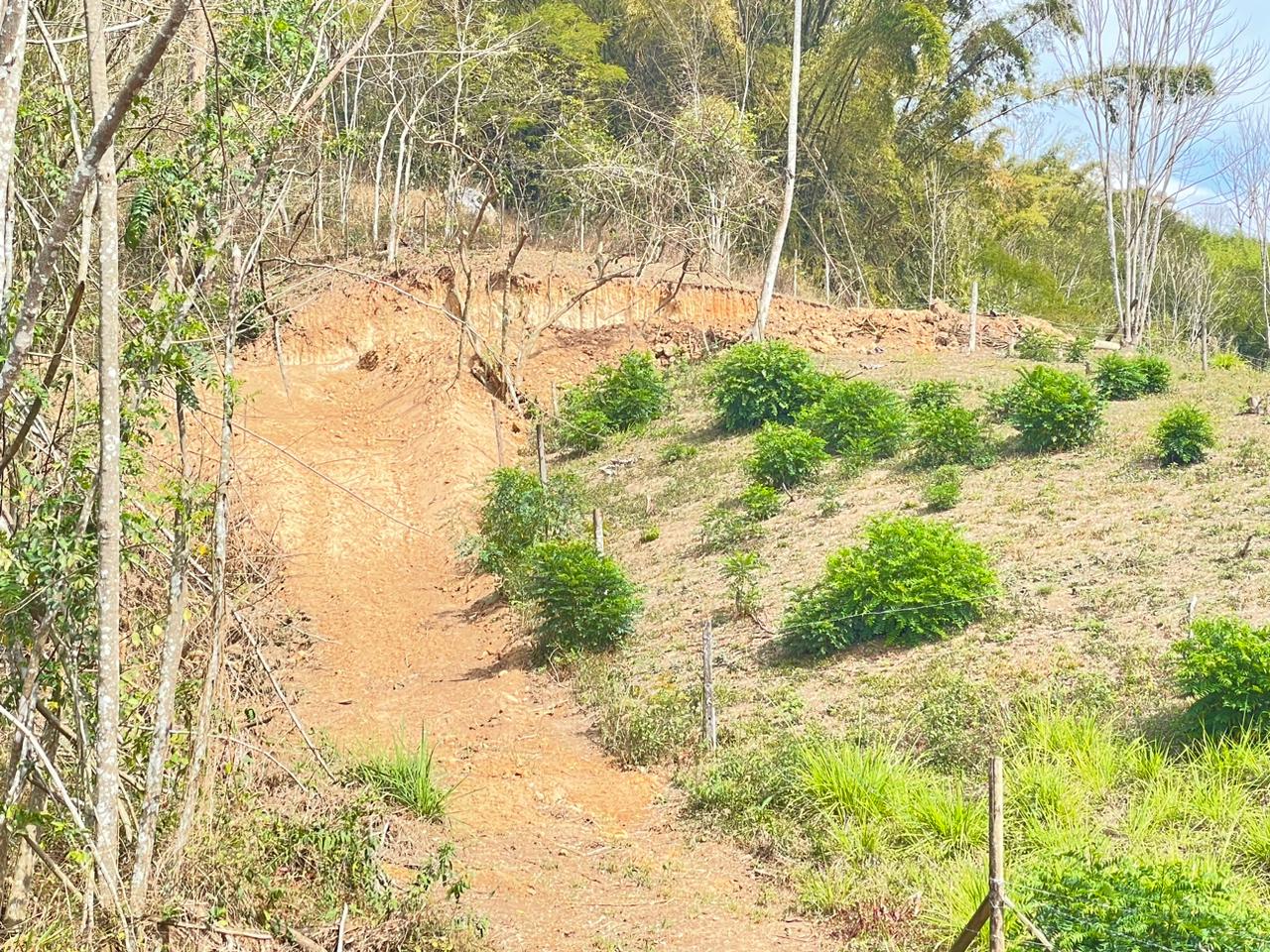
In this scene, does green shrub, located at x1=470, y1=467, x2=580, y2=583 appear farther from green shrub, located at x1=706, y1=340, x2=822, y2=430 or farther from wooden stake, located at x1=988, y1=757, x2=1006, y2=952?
wooden stake, located at x1=988, y1=757, x2=1006, y2=952

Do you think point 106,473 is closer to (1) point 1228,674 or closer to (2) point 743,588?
(1) point 1228,674

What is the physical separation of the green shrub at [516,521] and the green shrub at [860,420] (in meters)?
3.52

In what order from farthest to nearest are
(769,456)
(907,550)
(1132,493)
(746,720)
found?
(769,456) < (1132,493) < (907,550) < (746,720)

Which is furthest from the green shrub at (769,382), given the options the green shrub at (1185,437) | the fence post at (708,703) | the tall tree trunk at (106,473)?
the tall tree trunk at (106,473)

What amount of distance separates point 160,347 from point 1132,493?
9.97 meters

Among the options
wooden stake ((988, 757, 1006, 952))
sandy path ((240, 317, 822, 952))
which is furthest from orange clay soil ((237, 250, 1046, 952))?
wooden stake ((988, 757, 1006, 952))

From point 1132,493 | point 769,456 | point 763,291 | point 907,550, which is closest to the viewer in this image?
point 907,550

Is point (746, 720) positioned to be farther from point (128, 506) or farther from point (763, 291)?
point (763, 291)

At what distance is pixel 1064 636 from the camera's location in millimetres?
8984

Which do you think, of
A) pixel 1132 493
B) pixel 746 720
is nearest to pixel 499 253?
pixel 1132 493

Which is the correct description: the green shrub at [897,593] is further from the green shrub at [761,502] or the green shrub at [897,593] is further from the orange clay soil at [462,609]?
the green shrub at [761,502]

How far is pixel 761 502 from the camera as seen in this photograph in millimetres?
13484

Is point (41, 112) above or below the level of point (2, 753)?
above

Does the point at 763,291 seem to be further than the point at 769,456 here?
Yes
